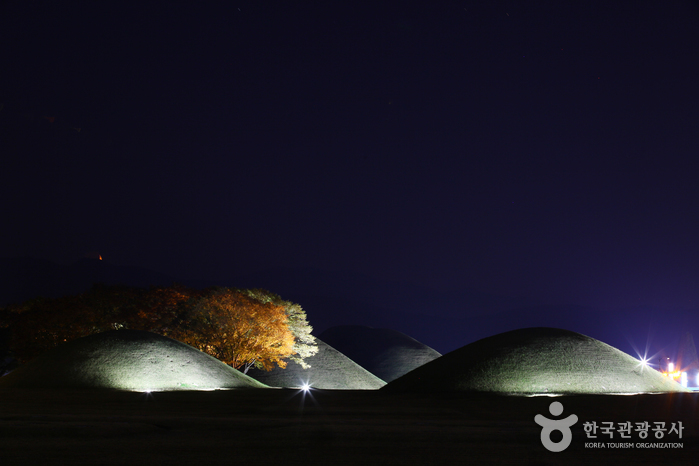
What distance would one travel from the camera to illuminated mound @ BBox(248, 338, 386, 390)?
47.4m

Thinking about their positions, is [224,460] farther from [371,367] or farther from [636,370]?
[371,367]

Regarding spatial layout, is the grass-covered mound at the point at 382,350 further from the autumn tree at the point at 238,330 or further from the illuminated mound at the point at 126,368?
the illuminated mound at the point at 126,368

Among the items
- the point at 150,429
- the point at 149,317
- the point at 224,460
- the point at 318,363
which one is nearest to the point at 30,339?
the point at 149,317

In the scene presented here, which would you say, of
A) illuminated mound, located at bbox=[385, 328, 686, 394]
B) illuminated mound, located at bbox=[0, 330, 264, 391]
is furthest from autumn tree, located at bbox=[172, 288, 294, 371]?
illuminated mound, located at bbox=[385, 328, 686, 394]

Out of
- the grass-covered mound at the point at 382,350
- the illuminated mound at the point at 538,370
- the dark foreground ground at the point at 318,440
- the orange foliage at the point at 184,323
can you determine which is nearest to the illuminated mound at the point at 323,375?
the orange foliage at the point at 184,323

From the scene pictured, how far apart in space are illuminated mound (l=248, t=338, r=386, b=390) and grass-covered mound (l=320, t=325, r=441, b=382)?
1759 centimetres

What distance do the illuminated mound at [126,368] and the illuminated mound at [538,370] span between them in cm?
1065

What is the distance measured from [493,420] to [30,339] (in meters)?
38.3

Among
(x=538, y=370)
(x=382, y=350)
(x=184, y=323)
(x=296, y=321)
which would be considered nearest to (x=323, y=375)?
(x=296, y=321)

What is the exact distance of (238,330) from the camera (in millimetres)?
41000

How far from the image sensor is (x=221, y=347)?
41.6 m

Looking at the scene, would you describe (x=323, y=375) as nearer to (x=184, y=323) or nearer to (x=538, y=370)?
(x=184, y=323)

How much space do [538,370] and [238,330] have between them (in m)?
23.2

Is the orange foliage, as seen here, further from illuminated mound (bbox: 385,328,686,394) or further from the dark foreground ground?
the dark foreground ground
